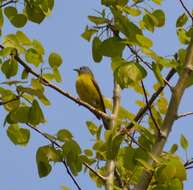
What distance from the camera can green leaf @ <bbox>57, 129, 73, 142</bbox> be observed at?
2652mm

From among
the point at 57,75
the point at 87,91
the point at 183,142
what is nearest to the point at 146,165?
the point at 183,142

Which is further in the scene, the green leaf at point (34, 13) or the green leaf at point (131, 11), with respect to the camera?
the green leaf at point (34, 13)

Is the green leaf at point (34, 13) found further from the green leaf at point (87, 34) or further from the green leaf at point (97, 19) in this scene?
the green leaf at point (97, 19)

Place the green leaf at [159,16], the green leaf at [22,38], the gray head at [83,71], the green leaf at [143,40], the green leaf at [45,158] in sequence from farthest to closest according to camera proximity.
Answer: the gray head at [83,71] → the green leaf at [159,16] → the green leaf at [22,38] → the green leaf at [45,158] → the green leaf at [143,40]

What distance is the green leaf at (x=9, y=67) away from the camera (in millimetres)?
2787

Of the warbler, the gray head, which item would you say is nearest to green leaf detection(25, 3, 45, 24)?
the warbler

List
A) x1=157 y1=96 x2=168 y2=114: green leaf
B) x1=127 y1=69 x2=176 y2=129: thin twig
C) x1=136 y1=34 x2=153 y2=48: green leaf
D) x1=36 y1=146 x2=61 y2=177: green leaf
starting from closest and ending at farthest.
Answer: x1=136 y1=34 x2=153 y2=48: green leaf
x1=36 y1=146 x2=61 y2=177: green leaf
x1=127 y1=69 x2=176 y2=129: thin twig
x1=157 y1=96 x2=168 y2=114: green leaf

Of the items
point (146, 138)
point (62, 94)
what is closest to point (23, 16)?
point (62, 94)

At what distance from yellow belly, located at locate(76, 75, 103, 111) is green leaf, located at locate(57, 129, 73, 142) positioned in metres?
4.68

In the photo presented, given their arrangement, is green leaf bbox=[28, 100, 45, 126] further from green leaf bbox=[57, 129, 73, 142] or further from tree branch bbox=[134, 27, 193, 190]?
tree branch bbox=[134, 27, 193, 190]

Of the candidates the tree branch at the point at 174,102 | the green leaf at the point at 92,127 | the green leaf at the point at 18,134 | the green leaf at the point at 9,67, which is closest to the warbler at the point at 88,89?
the green leaf at the point at 92,127

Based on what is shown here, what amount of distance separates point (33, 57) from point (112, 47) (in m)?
0.62

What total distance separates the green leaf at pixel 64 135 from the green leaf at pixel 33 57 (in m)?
0.36

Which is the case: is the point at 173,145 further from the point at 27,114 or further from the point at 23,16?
the point at 23,16
